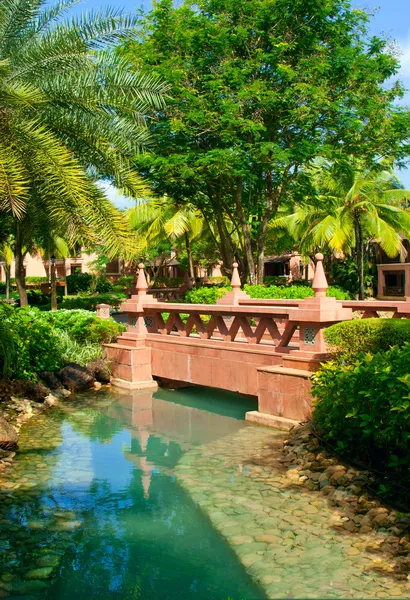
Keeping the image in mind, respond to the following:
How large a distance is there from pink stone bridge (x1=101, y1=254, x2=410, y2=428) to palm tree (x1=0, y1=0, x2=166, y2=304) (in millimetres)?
2655

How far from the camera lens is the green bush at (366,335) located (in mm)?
7742

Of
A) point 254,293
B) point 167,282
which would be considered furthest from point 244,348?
point 167,282

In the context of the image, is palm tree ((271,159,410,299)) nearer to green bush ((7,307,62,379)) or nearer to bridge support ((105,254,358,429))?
bridge support ((105,254,358,429))

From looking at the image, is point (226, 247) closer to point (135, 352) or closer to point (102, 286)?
point (135, 352)

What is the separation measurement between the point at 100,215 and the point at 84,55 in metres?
3.01

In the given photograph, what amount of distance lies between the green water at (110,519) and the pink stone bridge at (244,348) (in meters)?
0.99

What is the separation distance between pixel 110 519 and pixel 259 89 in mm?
13525

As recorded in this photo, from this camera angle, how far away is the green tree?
16656 mm

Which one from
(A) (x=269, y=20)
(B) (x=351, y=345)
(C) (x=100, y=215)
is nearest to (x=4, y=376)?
(C) (x=100, y=215)

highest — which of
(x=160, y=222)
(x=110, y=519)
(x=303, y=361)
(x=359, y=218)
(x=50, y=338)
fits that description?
(x=160, y=222)

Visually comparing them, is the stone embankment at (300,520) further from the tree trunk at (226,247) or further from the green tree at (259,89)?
the tree trunk at (226,247)

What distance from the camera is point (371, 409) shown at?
20.7 feet

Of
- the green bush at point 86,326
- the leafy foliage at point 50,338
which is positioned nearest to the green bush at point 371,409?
the leafy foliage at point 50,338

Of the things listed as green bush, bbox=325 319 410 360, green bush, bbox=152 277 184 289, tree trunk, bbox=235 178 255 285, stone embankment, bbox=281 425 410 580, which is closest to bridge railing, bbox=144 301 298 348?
green bush, bbox=325 319 410 360
